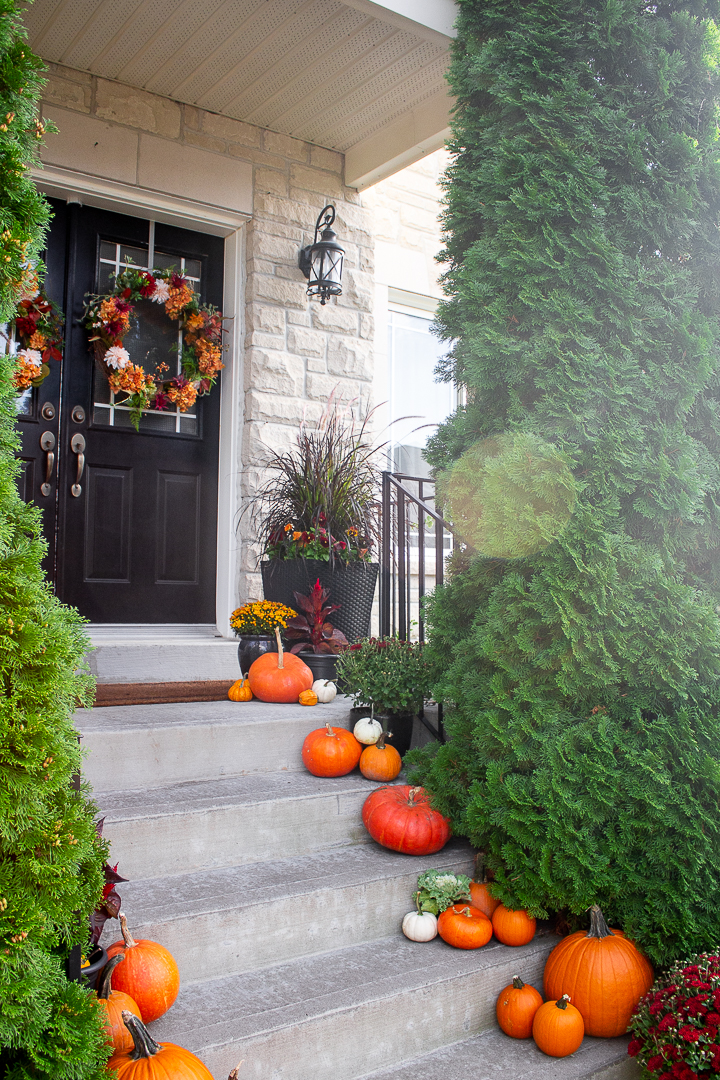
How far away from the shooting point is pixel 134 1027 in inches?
58.2

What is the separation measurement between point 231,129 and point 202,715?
323 cm

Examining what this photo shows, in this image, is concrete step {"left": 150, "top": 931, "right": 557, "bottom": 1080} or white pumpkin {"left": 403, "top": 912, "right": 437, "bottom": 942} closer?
concrete step {"left": 150, "top": 931, "right": 557, "bottom": 1080}

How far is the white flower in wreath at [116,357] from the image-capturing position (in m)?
3.93

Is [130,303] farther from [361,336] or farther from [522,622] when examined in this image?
[522,622]

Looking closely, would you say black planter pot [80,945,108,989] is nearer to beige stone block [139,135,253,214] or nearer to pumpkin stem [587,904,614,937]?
pumpkin stem [587,904,614,937]

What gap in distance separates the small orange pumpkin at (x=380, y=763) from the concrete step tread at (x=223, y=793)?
0.04 m

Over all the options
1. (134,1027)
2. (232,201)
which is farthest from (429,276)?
(134,1027)

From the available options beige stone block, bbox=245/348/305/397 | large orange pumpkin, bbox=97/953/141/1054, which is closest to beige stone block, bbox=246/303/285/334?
beige stone block, bbox=245/348/305/397

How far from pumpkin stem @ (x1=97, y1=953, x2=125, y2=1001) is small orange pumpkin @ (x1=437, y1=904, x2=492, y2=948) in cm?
97

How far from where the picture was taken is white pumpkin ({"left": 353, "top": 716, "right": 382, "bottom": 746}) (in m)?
2.83

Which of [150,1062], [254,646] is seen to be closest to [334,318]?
[254,646]

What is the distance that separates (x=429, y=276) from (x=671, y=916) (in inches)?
166

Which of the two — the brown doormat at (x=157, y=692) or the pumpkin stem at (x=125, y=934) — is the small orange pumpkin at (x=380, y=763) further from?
the pumpkin stem at (x=125, y=934)

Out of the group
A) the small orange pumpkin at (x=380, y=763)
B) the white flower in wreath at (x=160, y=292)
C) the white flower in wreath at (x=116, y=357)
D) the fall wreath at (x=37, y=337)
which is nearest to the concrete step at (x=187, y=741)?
the small orange pumpkin at (x=380, y=763)
